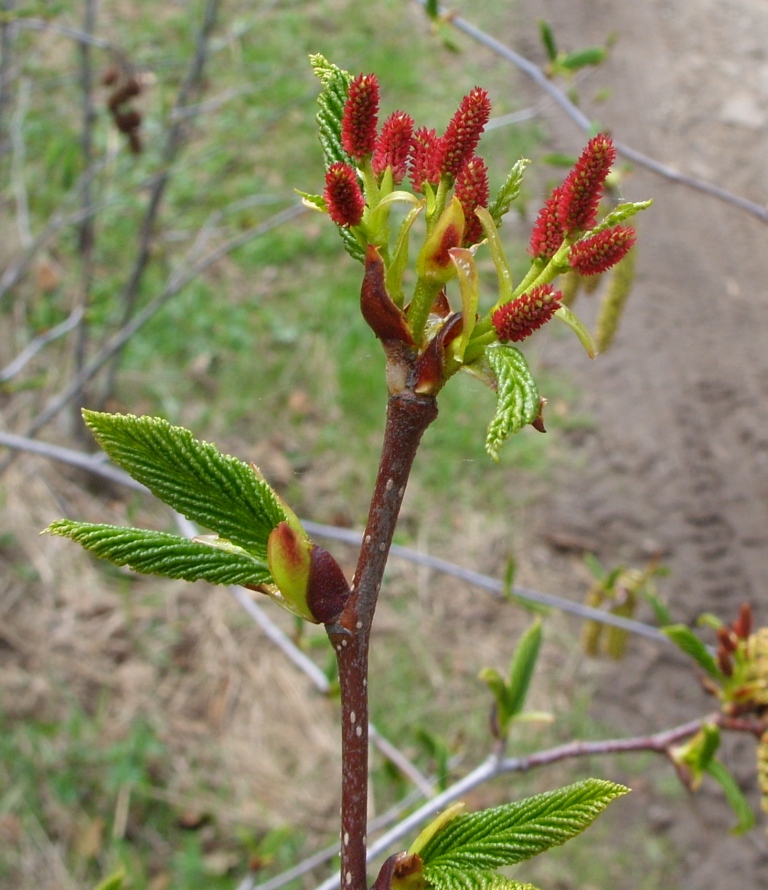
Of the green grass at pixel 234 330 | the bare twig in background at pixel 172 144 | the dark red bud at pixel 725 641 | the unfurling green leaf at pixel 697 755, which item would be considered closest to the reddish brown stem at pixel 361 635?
the unfurling green leaf at pixel 697 755

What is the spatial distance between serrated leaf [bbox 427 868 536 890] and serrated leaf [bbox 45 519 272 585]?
9.0 inches

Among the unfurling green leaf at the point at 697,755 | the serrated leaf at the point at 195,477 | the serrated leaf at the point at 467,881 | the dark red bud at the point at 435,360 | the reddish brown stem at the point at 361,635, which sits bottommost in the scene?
the unfurling green leaf at the point at 697,755

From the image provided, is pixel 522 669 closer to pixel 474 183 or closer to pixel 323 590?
pixel 323 590

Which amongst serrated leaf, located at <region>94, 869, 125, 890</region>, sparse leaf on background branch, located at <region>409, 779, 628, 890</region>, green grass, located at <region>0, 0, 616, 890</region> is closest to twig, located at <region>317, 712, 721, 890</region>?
serrated leaf, located at <region>94, 869, 125, 890</region>

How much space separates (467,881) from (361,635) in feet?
0.58

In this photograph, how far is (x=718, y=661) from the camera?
133 cm

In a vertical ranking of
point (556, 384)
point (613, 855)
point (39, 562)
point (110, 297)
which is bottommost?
point (613, 855)

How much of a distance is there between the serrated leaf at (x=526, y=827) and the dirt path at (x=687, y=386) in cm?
293

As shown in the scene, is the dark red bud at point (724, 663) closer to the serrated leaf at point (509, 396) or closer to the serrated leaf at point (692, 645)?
the serrated leaf at point (692, 645)

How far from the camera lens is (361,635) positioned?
1.81ft

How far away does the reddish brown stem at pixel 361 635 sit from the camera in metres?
0.53

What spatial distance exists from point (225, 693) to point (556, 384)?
241cm

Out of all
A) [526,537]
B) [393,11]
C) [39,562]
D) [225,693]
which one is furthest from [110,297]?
[393,11]

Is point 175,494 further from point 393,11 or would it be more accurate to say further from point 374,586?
point 393,11
